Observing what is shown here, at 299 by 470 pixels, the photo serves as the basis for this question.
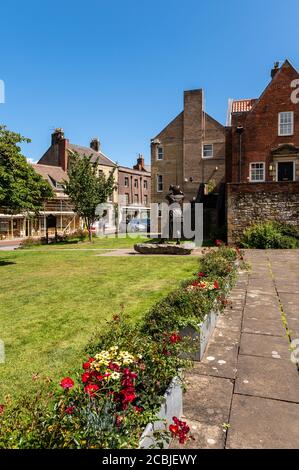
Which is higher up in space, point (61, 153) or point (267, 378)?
point (61, 153)

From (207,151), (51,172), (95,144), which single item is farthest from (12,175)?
(95,144)

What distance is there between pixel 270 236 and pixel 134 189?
42.5 m

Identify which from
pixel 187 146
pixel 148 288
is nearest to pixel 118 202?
pixel 187 146

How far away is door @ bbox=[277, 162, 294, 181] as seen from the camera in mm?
25781

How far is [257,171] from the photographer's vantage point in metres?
26.4

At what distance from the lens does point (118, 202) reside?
55781 mm

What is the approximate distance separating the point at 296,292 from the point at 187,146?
103ft

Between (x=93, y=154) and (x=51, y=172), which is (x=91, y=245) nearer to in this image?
(x=51, y=172)

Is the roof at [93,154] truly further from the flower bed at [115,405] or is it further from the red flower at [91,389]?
the red flower at [91,389]

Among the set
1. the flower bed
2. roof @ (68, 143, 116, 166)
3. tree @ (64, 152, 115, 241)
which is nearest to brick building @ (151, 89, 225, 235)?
tree @ (64, 152, 115, 241)

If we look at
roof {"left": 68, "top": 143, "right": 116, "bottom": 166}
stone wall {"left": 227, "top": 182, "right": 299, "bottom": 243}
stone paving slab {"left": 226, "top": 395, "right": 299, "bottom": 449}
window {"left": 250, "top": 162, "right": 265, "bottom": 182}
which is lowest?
stone paving slab {"left": 226, "top": 395, "right": 299, "bottom": 449}

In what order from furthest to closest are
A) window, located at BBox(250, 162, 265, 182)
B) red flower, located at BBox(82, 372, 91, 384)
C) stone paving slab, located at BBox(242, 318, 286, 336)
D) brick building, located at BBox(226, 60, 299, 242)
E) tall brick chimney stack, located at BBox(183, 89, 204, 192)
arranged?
tall brick chimney stack, located at BBox(183, 89, 204, 192) < window, located at BBox(250, 162, 265, 182) < brick building, located at BBox(226, 60, 299, 242) < stone paving slab, located at BBox(242, 318, 286, 336) < red flower, located at BBox(82, 372, 91, 384)

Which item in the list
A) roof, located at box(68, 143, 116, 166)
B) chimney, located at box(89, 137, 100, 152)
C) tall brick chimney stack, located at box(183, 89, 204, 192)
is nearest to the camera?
tall brick chimney stack, located at box(183, 89, 204, 192)

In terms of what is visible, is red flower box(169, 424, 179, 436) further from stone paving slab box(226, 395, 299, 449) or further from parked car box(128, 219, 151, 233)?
parked car box(128, 219, 151, 233)
